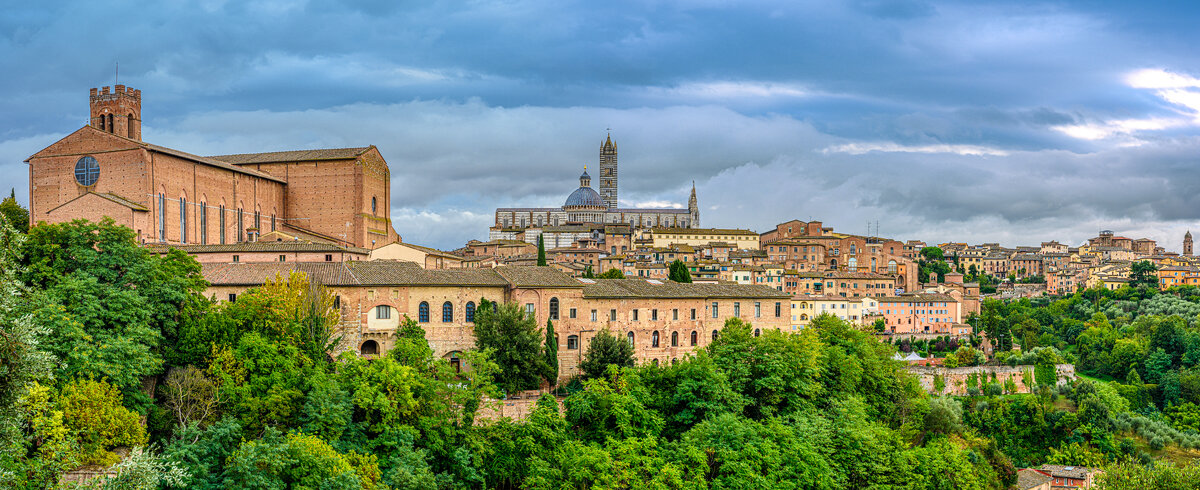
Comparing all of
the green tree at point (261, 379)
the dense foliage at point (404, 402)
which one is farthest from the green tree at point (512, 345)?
the green tree at point (261, 379)

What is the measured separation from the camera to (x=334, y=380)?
1078 inches

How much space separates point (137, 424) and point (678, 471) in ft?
45.0

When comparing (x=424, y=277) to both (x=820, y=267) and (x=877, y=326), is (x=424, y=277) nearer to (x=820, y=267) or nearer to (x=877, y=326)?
(x=877, y=326)

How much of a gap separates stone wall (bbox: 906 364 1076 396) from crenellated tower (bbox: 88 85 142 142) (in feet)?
146

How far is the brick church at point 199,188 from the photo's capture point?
43.5 meters

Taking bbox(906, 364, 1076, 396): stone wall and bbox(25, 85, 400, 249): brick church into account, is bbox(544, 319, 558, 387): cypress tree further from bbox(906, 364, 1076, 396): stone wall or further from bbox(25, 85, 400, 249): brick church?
bbox(906, 364, 1076, 396): stone wall

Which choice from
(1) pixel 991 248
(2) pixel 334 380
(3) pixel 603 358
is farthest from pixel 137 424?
(1) pixel 991 248

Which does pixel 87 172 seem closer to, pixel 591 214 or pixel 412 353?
pixel 412 353

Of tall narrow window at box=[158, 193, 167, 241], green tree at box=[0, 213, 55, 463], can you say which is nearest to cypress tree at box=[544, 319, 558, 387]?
tall narrow window at box=[158, 193, 167, 241]

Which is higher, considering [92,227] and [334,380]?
[92,227]

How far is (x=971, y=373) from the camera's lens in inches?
2285

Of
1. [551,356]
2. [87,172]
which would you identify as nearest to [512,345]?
[551,356]

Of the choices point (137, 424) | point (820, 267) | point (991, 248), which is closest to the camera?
point (137, 424)

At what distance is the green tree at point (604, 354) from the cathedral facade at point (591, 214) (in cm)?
9200
